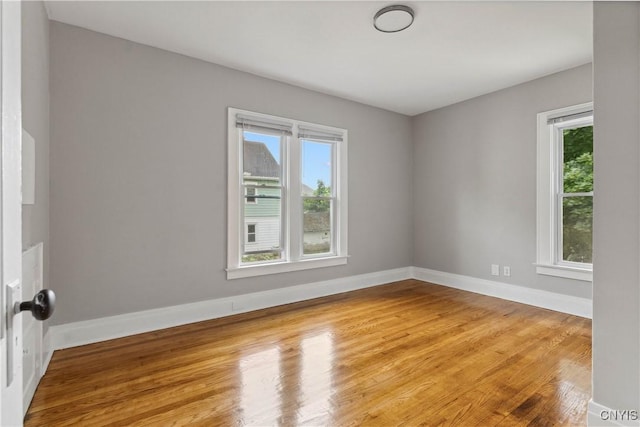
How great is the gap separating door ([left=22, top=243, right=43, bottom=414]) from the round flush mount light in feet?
9.42

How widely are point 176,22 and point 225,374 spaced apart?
2789 mm

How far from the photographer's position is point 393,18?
2.58 meters

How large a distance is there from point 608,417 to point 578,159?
115 inches

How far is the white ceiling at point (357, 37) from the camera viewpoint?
2.50 m

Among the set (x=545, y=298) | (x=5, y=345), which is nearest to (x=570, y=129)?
(x=545, y=298)

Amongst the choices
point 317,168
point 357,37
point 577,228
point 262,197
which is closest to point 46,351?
point 262,197

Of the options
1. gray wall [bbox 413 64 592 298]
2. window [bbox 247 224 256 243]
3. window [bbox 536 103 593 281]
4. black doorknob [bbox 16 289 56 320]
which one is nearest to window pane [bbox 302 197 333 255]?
window [bbox 247 224 256 243]

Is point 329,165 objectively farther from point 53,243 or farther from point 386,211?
point 53,243

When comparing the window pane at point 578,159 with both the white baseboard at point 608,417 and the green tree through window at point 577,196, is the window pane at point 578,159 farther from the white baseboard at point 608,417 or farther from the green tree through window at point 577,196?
the white baseboard at point 608,417

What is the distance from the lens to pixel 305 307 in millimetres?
3727

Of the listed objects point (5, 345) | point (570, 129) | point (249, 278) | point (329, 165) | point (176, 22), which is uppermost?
point (176, 22)

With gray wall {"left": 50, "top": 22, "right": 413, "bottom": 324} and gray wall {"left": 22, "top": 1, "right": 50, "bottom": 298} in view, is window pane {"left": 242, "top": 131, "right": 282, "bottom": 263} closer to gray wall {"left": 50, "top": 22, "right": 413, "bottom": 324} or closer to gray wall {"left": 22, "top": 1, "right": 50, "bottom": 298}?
gray wall {"left": 50, "top": 22, "right": 413, "bottom": 324}

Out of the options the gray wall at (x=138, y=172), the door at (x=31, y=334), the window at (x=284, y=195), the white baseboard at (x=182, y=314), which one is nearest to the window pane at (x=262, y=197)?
the window at (x=284, y=195)

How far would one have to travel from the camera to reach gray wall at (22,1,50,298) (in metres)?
1.92
